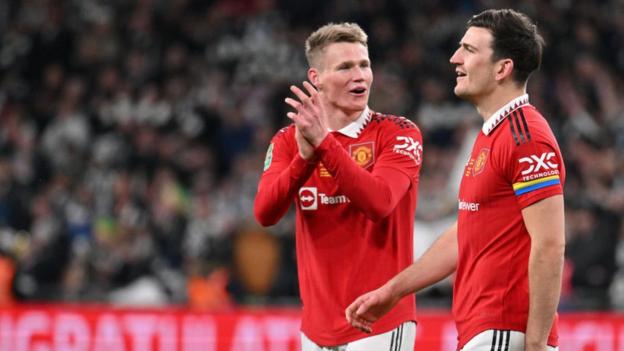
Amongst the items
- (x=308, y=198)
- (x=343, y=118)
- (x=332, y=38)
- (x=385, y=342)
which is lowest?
(x=385, y=342)

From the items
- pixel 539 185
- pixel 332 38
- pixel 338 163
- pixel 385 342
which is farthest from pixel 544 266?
pixel 332 38

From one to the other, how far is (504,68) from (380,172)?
2.41ft

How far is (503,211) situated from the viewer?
3826 mm

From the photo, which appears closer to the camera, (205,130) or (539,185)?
(539,185)

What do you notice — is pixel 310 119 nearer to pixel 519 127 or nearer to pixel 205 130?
pixel 519 127

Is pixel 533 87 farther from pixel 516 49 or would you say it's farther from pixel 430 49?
pixel 516 49

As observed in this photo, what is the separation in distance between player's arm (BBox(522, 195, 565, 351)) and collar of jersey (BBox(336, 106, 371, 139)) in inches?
46.4

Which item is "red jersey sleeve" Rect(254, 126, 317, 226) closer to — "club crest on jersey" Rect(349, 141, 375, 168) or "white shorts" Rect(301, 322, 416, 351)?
"club crest on jersey" Rect(349, 141, 375, 168)

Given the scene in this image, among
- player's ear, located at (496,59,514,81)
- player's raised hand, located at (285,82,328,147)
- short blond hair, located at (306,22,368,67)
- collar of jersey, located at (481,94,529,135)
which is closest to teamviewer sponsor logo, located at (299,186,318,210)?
player's raised hand, located at (285,82,328,147)

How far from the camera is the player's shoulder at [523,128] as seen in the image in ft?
12.3

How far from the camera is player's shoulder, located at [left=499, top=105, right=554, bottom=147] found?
3.76 metres

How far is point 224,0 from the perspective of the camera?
1454 centimetres

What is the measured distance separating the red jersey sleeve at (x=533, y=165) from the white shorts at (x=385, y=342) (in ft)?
3.30

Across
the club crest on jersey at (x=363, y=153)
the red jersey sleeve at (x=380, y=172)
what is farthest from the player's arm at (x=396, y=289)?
the club crest on jersey at (x=363, y=153)
